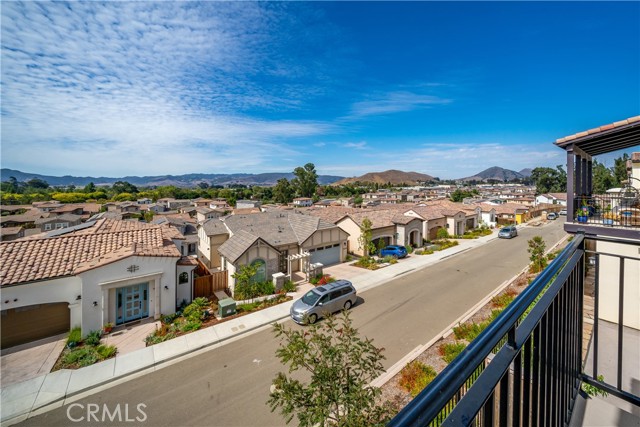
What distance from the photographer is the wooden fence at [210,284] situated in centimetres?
1608

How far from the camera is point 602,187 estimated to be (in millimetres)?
48719

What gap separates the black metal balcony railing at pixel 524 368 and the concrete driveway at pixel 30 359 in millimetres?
14149

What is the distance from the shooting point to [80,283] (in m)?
12.2

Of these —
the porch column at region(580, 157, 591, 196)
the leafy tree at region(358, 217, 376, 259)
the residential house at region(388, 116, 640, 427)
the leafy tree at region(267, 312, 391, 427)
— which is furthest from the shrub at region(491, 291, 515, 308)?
the leafy tree at region(267, 312, 391, 427)

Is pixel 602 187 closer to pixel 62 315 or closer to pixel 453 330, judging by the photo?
pixel 453 330

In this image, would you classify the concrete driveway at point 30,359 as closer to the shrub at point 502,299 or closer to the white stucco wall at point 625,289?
the shrub at point 502,299

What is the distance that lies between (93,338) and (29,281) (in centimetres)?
328

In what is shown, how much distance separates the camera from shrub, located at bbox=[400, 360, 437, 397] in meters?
8.77

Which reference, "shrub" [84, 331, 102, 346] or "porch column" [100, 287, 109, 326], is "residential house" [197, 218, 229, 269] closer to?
"porch column" [100, 287, 109, 326]

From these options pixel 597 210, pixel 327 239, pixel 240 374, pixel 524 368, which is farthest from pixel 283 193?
pixel 524 368

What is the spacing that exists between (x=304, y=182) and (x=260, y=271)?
80.1 metres

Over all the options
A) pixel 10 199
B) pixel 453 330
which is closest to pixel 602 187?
pixel 453 330

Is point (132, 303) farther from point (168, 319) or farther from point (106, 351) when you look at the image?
point (106, 351)

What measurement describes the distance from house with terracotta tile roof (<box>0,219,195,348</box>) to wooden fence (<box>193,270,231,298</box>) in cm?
152
